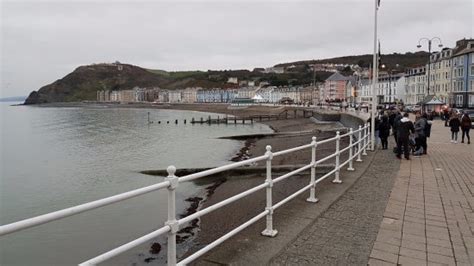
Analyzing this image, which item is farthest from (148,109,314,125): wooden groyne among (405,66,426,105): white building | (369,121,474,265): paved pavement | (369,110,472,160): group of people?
(369,121,474,265): paved pavement

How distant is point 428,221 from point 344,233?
5.06 ft

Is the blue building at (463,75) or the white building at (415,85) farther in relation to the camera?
the white building at (415,85)

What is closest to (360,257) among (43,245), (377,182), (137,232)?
(377,182)

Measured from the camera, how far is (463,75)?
6800cm

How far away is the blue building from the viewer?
66125mm

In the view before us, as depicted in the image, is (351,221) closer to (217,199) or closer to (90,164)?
(217,199)

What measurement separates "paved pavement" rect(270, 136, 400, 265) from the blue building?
6548cm

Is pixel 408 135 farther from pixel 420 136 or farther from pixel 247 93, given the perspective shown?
pixel 247 93

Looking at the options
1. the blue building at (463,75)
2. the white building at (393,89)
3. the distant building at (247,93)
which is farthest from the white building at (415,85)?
the distant building at (247,93)

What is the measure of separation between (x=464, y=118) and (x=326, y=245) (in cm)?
1800

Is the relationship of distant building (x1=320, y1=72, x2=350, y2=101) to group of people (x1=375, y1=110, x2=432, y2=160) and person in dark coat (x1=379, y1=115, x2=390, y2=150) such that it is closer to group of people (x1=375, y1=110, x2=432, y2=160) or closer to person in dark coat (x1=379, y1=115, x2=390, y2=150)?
person in dark coat (x1=379, y1=115, x2=390, y2=150)

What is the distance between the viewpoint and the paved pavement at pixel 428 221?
449 cm

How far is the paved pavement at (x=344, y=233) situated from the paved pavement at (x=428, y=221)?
155 mm

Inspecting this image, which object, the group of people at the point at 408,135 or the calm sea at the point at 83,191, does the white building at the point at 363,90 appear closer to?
the calm sea at the point at 83,191
